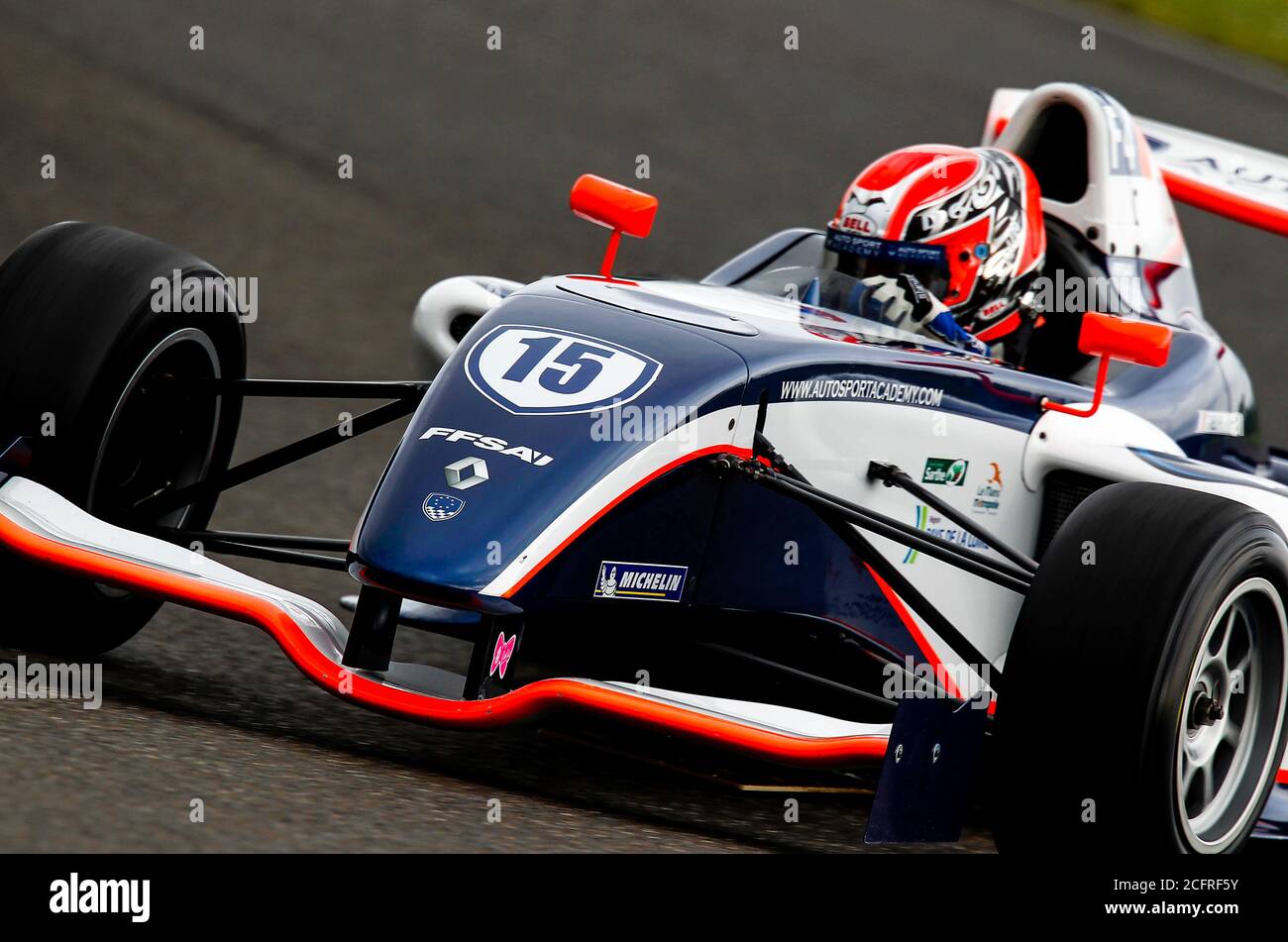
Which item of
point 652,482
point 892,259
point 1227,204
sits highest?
point 1227,204

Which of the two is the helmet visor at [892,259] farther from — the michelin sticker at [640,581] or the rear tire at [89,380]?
the rear tire at [89,380]

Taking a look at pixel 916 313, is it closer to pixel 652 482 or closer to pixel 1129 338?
pixel 1129 338

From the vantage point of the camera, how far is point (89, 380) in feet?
14.8

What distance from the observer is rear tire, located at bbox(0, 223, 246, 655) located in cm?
451

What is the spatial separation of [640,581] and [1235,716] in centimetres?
136

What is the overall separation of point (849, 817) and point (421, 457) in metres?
1.33

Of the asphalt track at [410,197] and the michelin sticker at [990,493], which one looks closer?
the asphalt track at [410,197]

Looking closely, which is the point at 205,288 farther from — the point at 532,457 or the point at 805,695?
the point at 805,695

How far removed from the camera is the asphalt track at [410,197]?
12.7ft
